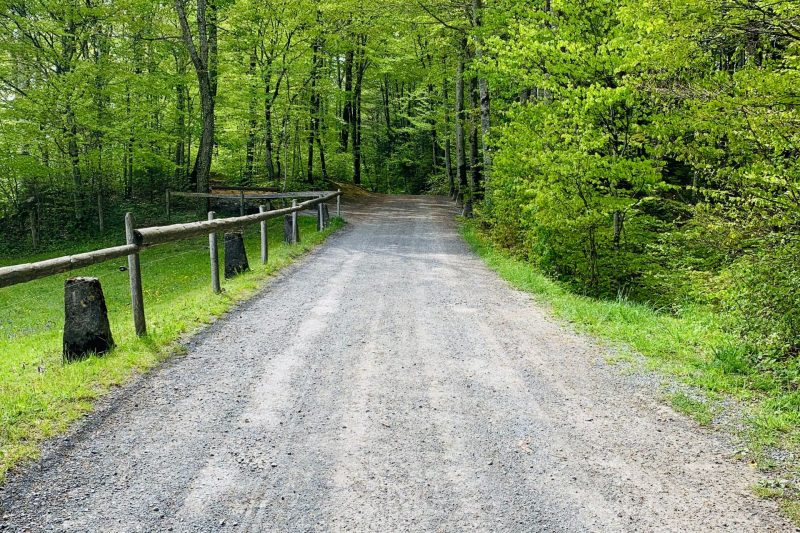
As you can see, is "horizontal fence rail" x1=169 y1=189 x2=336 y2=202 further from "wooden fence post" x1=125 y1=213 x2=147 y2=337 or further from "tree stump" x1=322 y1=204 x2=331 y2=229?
"wooden fence post" x1=125 y1=213 x2=147 y2=337

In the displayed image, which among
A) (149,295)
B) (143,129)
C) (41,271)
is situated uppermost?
(143,129)

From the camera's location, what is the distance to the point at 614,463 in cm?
360

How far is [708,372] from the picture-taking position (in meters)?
5.27

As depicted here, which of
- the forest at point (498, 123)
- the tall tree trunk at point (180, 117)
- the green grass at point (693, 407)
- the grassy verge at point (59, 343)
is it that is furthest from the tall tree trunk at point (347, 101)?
the green grass at point (693, 407)

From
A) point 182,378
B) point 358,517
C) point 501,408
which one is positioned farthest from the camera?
point 182,378

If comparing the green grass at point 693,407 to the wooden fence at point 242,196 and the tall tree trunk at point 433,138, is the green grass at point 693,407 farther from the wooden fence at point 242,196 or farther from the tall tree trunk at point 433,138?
the tall tree trunk at point 433,138

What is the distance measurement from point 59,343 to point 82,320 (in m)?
2.01

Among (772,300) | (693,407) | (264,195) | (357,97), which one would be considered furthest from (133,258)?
(357,97)

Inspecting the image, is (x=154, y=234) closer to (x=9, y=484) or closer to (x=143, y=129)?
(x=9, y=484)

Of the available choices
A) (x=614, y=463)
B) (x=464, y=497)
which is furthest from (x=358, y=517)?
(x=614, y=463)

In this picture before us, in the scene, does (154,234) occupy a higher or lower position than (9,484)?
higher

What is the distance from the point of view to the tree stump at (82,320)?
5.39 meters

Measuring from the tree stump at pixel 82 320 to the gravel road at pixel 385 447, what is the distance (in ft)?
2.54

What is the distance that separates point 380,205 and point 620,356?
71.3 feet
